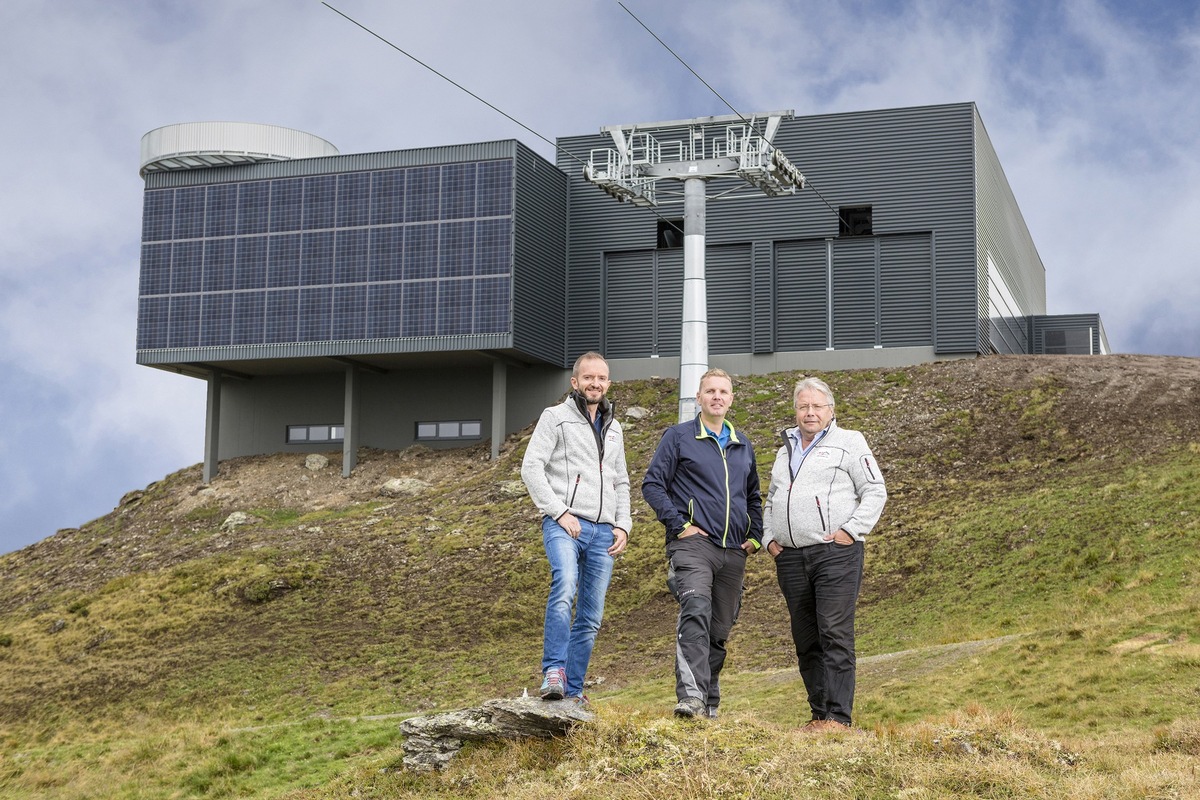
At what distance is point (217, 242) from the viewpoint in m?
41.0

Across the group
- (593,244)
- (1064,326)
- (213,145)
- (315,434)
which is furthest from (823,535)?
(1064,326)

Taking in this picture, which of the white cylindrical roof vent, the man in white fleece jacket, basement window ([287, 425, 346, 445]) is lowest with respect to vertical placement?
the man in white fleece jacket

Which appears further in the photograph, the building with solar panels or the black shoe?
the building with solar panels

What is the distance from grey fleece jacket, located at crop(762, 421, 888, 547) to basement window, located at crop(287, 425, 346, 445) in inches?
1417

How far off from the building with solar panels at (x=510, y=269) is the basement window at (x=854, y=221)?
0.07 meters

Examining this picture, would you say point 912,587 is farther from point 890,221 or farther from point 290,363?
point 290,363

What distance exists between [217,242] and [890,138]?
2191cm

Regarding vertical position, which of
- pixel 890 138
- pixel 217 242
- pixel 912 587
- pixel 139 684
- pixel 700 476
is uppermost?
pixel 890 138

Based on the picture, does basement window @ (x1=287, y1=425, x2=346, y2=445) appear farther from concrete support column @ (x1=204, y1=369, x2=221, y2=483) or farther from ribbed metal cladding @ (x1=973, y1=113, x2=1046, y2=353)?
ribbed metal cladding @ (x1=973, y1=113, x2=1046, y2=353)

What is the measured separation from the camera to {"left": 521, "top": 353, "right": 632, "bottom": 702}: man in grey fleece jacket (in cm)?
788

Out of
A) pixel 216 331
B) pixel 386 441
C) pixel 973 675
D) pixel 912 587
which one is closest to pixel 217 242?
pixel 216 331

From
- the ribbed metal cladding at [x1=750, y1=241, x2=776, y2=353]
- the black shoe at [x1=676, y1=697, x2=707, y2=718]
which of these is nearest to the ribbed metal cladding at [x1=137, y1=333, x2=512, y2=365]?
the ribbed metal cladding at [x1=750, y1=241, x2=776, y2=353]

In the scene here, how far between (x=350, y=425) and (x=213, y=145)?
10.7 metres

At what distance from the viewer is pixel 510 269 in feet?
123
